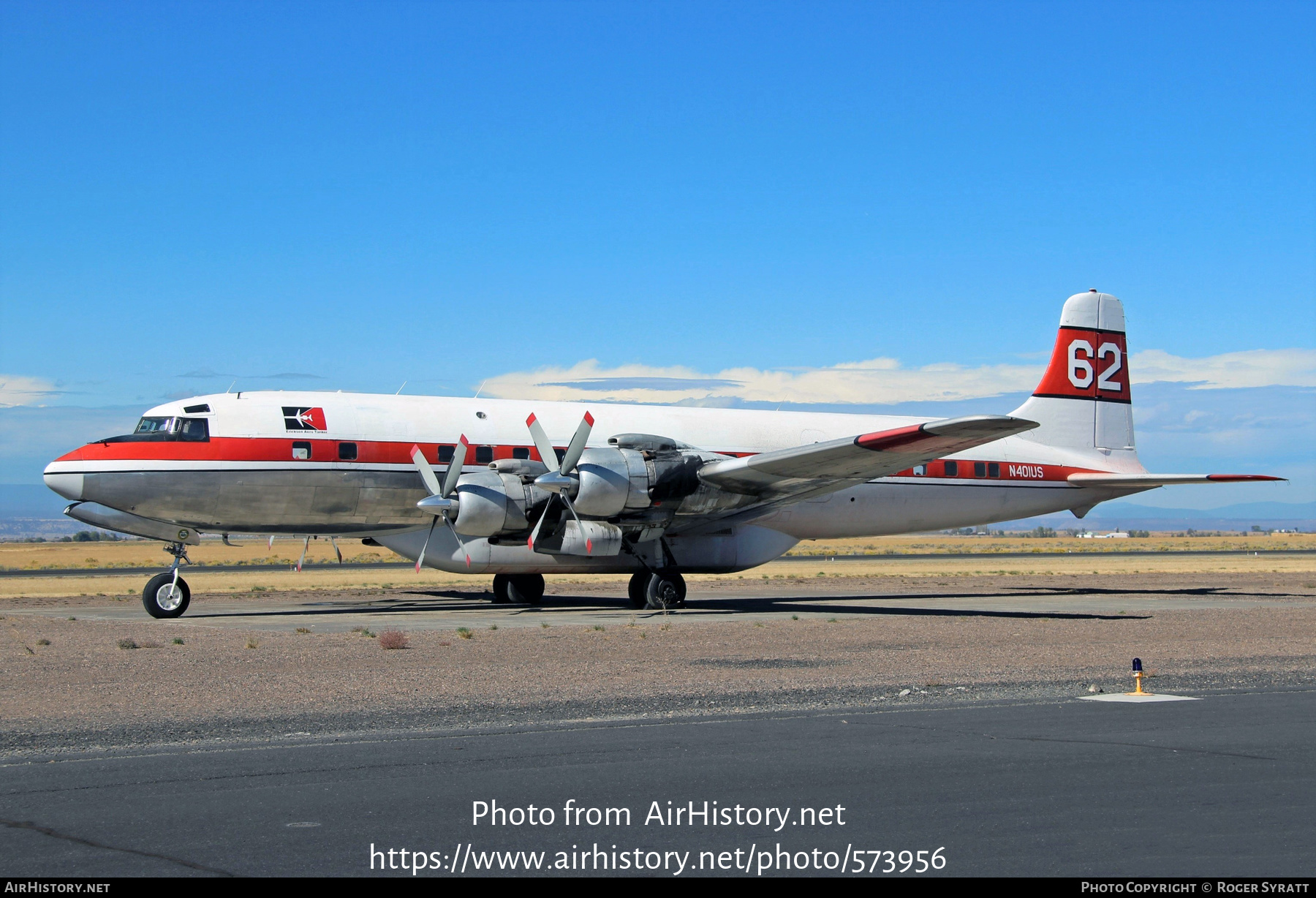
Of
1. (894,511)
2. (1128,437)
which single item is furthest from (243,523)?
(1128,437)

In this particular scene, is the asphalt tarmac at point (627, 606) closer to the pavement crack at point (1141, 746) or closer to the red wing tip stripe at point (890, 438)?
the red wing tip stripe at point (890, 438)

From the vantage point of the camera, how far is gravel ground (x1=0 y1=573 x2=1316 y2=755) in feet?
37.6

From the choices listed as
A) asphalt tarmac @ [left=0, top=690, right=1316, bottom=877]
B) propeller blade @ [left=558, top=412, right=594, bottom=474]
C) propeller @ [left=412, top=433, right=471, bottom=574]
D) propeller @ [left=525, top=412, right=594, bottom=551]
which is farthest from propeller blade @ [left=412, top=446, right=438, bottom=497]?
asphalt tarmac @ [left=0, top=690, right=1316, bottom=877]

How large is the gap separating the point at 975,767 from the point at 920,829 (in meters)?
2.13

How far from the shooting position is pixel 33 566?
59.1 metres

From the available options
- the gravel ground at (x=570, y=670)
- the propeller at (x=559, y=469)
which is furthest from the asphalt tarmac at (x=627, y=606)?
the propeller at (x=559, y=469)

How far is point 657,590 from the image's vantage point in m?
24.6

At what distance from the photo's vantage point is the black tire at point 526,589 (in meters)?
27.6

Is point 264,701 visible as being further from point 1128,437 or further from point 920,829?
point 1128,437

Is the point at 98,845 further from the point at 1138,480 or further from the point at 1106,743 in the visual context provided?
the point at 1138,480

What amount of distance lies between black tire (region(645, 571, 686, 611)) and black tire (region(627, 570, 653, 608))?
0.06 meters

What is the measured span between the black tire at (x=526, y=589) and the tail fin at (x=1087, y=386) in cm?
1362

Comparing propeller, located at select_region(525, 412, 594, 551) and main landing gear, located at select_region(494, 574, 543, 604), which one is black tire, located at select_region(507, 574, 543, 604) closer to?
main landing gear, located at select_region(494, 574, 543, 604)

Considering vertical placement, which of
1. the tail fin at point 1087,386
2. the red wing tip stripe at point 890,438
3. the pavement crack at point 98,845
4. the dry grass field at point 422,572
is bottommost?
the dry grass field at point 422,572
